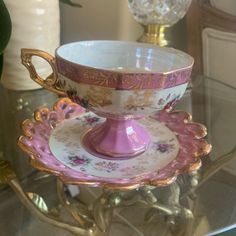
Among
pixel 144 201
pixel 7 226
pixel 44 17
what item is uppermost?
pixel 44 17

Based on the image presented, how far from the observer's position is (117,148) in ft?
1.56

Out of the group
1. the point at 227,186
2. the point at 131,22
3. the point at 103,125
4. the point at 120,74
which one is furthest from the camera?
the point at 131,22

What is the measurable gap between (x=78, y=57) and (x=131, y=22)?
510 mm

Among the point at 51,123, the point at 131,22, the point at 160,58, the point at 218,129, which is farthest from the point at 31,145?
the point at 131,22

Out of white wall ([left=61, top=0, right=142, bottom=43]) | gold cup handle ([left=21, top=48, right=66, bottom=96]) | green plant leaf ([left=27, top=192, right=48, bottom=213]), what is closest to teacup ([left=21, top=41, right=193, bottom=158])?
gold cup handle ([left=21, top=48, right=66, bottom=96])

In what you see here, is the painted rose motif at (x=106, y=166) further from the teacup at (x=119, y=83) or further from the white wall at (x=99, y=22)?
the white wall at (x=99, y=22)

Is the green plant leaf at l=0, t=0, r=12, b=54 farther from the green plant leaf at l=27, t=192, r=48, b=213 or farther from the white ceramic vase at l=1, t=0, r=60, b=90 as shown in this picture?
the green plant leaf at l=27, t=192, r=48, b=213

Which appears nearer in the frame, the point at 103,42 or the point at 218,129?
the point at 103,42

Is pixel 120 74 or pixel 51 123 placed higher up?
pixel 120 74

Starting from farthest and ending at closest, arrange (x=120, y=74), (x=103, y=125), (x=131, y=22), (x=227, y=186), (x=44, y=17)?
1. (x=131, y=22)
2. (x=44, y=17)
3. (x=227, y=186)
4. (x=103, y=125)
5. (x=120, y=74)

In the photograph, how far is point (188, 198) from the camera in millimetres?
556

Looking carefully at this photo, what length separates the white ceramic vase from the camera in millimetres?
705

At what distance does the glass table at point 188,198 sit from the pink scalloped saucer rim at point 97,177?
6 centimetres

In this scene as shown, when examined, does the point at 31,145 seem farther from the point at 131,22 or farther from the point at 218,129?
the point at 131,22
